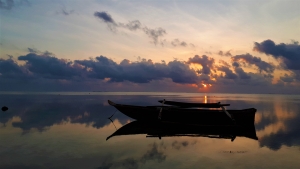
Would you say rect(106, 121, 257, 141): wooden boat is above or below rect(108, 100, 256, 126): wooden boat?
below

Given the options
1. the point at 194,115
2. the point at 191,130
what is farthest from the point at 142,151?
Answer: the point at 194,115

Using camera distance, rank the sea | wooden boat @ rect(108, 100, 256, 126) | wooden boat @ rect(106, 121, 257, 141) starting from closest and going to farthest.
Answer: the sea → wooden boat @ rect(106, 121, 257, 141) → wooden boat @ rect(108, 100, 256, 126)

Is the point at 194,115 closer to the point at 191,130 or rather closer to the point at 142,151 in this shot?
the point at 191,130

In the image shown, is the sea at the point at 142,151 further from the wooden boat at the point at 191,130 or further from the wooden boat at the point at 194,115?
the wooden boat at the point at 194,115

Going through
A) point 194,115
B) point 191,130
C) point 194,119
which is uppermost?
point 194,115

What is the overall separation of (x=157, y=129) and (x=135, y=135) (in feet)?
9.25

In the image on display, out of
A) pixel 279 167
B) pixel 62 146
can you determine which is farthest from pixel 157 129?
pixel 279 167

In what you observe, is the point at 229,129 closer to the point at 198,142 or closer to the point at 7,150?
the point at 198,142

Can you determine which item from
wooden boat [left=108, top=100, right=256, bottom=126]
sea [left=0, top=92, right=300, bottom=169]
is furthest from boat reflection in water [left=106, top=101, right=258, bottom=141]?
sea [left=0, top=92, right=300, bottom=169]

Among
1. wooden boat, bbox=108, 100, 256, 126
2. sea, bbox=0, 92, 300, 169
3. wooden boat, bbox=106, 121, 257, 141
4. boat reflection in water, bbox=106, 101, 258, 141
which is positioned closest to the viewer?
sea, bbox=0, 92, 300, 169

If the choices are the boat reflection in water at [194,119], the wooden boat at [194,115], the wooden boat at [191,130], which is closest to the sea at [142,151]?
the wooden boat at [191,130]

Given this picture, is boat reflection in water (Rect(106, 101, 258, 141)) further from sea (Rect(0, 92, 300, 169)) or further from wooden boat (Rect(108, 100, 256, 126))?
sea (Rect(0, 92, 300, 169))

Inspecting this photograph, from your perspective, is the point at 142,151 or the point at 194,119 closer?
the point at 142,151

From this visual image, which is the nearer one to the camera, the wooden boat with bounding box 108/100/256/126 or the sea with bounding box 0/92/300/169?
the sea with bounding box 0/92/300/169
